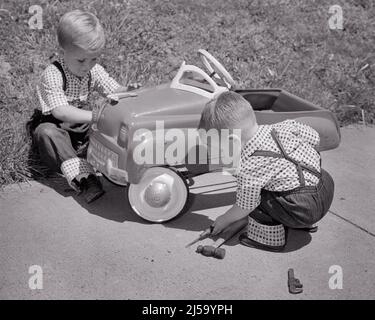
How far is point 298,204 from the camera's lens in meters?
2.76

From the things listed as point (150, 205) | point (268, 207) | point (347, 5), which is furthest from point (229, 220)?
point (347, 5)

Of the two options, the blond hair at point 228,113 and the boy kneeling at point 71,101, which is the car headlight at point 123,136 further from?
the blond hair at point 228,113

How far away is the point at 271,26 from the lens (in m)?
5.43

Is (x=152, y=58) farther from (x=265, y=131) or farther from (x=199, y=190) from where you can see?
(x=265, y=131)

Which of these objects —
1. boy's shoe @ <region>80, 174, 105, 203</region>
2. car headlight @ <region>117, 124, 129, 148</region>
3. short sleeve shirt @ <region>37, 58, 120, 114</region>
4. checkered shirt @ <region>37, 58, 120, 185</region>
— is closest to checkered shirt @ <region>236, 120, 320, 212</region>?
car headlight @ <region>117, 124, 129, 148</region>

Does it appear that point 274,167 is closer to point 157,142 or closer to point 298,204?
point 298,204

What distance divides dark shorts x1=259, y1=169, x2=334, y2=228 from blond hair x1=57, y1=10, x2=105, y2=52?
1.26 meters

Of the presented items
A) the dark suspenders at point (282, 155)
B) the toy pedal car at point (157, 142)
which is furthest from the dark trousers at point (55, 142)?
the dark suspenders at point (282, 155)

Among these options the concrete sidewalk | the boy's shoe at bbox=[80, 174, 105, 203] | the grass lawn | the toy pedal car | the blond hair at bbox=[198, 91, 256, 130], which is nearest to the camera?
the concrete sidewalk

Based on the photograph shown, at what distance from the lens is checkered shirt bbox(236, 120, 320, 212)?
274 centimetres

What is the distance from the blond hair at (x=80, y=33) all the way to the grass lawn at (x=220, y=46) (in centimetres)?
91

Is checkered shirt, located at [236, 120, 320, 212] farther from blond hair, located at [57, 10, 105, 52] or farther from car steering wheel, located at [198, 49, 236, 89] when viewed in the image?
blond hair, located at [57, 10, 105, 52]

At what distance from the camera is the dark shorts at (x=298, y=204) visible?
2.76m

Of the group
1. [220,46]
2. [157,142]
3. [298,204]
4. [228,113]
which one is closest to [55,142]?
[157,142]
